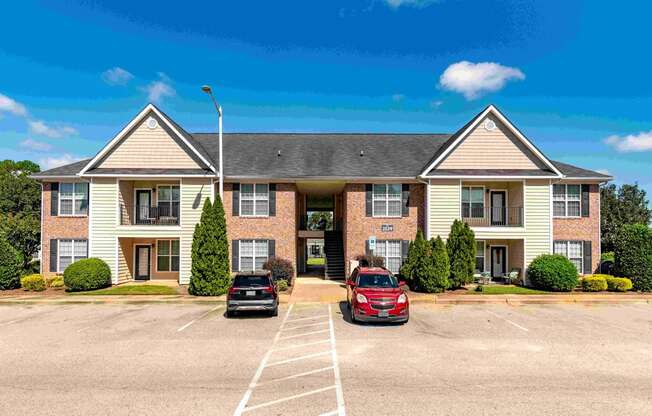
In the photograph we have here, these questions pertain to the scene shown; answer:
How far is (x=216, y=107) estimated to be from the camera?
18.8 m

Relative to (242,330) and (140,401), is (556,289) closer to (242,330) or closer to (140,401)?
(242,330)

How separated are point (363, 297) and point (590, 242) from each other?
670 inches

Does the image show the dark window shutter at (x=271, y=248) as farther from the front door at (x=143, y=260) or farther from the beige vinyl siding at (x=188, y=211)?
the front door at (x=143, y=260)

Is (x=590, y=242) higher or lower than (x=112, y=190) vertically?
lower

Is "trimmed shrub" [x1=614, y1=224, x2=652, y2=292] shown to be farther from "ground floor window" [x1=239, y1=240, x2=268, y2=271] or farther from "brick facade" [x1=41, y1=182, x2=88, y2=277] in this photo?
"brick facade" [x1=41, y1=182, x2=88, y2=277]

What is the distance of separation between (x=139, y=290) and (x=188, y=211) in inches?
194

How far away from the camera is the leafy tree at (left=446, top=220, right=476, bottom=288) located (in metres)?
19.2

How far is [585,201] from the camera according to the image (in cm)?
2191

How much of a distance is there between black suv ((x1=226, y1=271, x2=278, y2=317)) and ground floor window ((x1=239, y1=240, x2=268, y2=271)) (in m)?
8.35

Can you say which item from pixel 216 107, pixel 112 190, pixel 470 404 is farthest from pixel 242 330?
pixel 112 190

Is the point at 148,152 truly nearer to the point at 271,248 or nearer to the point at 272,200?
the point at 272,200

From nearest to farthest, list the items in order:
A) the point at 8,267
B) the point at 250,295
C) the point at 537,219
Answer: the point at 250,295, the point at 8,267, the point at 537,219

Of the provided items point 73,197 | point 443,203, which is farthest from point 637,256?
point 73,197

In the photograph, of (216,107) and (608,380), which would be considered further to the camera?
(216,107)
